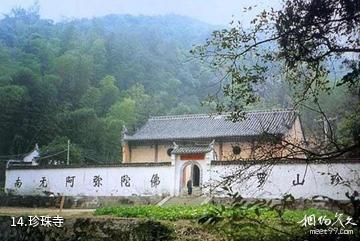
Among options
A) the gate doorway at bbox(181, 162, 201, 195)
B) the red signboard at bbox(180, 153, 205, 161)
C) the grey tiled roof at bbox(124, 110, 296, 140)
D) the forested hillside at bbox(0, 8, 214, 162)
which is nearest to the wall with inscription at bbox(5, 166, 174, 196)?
the gate doorway at bbox(181, 162, 201, 195)

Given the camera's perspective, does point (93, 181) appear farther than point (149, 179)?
Yes

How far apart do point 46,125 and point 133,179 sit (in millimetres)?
15057

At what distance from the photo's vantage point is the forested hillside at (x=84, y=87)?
1296 inches

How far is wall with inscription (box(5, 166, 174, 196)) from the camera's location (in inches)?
832

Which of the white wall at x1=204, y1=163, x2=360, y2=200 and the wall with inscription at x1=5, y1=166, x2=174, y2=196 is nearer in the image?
the white wall at x1=204, y1=163, x2=360, y2=200

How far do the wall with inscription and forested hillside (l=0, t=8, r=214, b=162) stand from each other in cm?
553

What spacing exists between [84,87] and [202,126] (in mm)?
21679

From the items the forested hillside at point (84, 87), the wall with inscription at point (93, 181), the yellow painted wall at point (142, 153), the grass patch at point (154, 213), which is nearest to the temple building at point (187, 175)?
the wall with inscription at point (93, 181)

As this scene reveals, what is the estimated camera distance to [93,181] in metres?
22.1

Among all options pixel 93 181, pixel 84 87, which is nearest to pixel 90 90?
pixel 84 87

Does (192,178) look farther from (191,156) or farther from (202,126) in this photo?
(202,126)

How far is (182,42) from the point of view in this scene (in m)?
85.8

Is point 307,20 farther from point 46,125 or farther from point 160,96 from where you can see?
point 160,96

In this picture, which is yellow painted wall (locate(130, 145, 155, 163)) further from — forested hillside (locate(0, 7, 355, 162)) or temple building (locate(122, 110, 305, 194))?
forested hillside (locate(0, 7, 355, 162))
